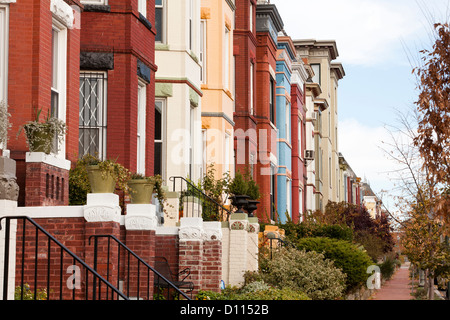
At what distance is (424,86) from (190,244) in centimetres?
565

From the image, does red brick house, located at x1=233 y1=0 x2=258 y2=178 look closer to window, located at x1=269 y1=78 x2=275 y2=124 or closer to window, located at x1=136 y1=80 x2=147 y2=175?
window, located at x1=269 y1=78 x2=275 y2=124

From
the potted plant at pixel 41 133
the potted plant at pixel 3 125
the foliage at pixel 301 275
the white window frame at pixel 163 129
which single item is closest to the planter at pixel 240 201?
the foliage at pixel 301 275

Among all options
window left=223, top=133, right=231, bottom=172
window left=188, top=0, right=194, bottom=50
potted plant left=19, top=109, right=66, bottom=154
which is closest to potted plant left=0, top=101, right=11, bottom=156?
potted plant left=19, top=109, right=66, bottom=154

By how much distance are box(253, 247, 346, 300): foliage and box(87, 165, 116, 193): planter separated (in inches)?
A: 323

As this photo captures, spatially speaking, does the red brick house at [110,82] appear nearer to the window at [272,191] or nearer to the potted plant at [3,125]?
the potted plant at [3,125]

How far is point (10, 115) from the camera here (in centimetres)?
1280

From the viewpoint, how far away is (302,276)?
21203 mm

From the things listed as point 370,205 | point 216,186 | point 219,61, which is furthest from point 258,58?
point 370,205

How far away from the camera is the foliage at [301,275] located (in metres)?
21.0

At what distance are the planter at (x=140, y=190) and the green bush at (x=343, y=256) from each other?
14062mm

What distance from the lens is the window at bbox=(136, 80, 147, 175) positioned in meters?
18.8

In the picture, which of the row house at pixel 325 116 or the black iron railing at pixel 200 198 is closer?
the black iron railing at pixel 200 198

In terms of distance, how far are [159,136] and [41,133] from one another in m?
8.85
